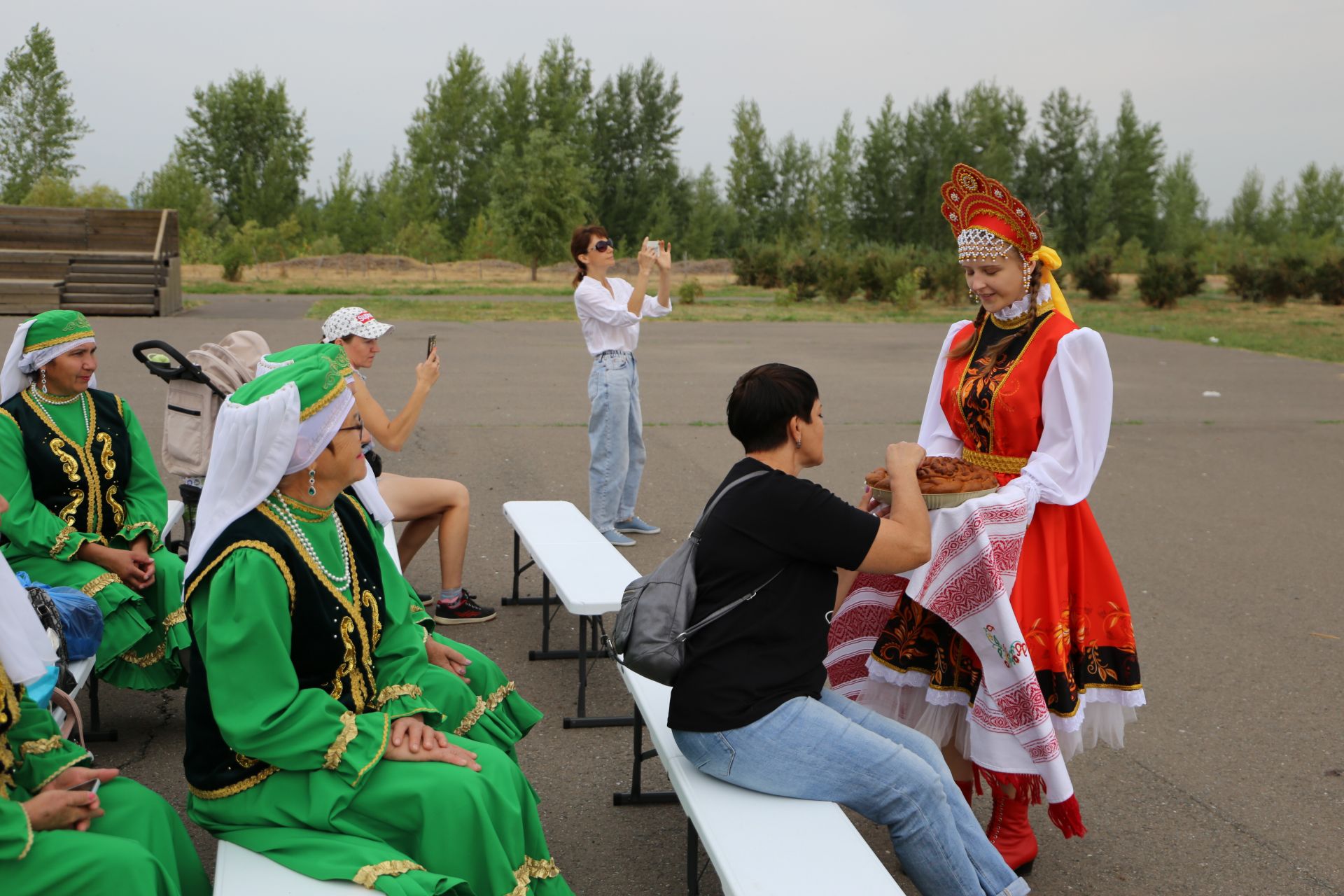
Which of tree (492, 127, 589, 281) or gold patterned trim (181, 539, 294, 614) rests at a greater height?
tree (492, 127, 589, 281)

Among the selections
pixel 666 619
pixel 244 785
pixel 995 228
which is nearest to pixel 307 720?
pixel 244 785

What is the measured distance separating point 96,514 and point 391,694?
2266 millimetres

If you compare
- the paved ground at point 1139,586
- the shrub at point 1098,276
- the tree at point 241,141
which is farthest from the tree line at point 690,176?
the paved ground at point 1139,586

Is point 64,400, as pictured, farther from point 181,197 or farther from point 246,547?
point 181,197

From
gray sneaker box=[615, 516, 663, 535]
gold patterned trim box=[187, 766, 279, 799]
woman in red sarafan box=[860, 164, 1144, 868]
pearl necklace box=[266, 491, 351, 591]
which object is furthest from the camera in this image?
gray sneaker box=[615, 516, 663, 535]

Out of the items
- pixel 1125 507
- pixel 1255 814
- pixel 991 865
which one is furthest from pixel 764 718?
pixel 1125 507

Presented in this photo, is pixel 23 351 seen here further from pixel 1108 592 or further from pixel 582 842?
pixel 1108 592

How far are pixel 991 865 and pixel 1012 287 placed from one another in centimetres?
182

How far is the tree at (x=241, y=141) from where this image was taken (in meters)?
64.6

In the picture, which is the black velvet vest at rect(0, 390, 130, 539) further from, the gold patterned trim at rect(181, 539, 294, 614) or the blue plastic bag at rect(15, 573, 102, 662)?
the gold patterned trim at rect(181, 539, 294, 614)

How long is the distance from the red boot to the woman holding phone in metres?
3.11

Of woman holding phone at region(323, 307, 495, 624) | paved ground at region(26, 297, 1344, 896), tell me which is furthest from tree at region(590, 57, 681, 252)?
woman holding phone at region(323, 307, 495, 624)

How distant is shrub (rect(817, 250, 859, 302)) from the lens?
35.9m

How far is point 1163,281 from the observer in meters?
33.8
